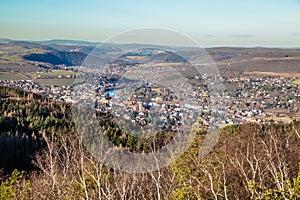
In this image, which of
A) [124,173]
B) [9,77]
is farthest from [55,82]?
[124,173]

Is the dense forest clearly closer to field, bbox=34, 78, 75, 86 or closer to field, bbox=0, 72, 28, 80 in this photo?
field, bbox=34, 78, 75, 86

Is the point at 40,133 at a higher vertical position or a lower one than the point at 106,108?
lower

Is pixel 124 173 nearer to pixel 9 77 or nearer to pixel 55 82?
pixel 55 82

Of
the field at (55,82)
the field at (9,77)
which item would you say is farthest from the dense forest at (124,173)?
the field at (9,77)

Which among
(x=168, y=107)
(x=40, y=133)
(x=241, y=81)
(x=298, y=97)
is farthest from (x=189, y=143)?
(x=241, y=81)

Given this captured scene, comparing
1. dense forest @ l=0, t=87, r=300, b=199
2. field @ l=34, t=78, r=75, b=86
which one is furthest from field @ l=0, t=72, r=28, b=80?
dense forest @ l=0, t=87, r=300, b=199

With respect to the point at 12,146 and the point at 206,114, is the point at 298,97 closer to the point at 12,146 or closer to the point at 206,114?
the point at 206,114

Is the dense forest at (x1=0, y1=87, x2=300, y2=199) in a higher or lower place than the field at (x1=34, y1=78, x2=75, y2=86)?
higher

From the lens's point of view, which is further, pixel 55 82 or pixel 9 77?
pixel 9 77

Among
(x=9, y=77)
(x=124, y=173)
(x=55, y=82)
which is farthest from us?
(x=9, y=77)
